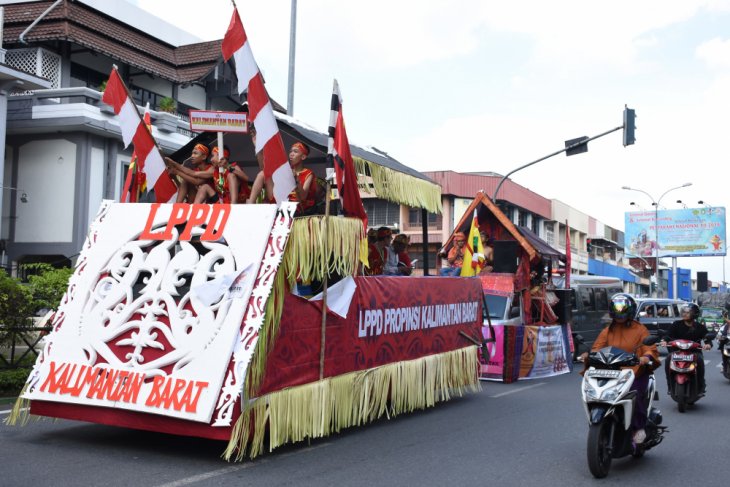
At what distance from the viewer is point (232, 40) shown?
7695 millimetres

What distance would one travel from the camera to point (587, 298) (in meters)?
21.7

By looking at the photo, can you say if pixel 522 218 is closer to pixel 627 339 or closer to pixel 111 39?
pixel 111 39

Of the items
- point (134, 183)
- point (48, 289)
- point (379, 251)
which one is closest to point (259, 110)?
point (134, 183)

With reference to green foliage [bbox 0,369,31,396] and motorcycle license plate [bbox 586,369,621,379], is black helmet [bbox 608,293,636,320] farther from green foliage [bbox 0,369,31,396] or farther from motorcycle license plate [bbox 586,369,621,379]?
green foliage [bbox 0,369,31,396]

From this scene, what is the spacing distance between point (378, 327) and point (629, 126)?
1246 cm

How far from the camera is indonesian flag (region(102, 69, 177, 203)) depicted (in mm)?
8367

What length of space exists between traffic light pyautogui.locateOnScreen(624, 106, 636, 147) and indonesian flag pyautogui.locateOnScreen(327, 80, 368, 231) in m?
12.6

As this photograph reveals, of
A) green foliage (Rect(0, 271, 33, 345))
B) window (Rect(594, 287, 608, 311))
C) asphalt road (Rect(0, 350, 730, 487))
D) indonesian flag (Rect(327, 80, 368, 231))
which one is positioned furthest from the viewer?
window (Rect(594, 287, 608, 311))

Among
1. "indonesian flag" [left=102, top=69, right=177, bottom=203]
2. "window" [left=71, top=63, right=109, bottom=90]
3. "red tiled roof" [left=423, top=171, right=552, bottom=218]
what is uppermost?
"window" [left=71, top=63, right=109, bottom=90]

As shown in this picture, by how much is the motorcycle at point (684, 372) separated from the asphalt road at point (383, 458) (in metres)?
1.22

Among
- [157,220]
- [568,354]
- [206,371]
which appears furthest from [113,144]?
[206,371]

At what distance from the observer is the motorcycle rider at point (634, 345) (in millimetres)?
6934

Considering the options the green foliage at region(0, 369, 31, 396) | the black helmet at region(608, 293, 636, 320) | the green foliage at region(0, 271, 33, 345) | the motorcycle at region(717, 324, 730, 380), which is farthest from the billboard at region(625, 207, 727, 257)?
the green foliage at region(0, 369, 31, 396)

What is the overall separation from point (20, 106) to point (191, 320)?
15.8 metres
